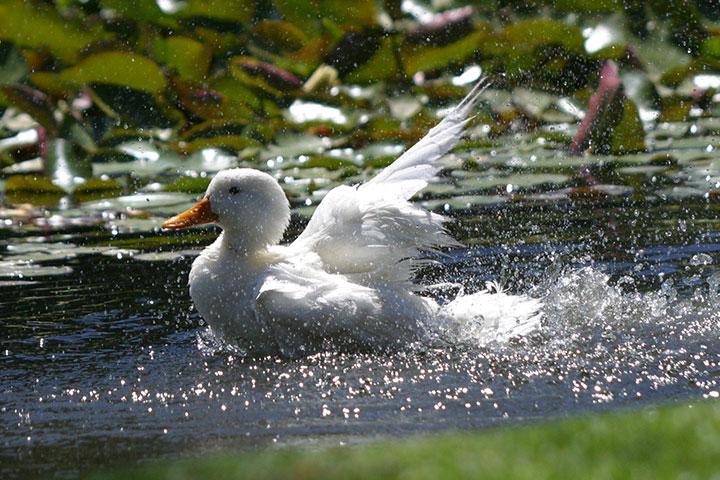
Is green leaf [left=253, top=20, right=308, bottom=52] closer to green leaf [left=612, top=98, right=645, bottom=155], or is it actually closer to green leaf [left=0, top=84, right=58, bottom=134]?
green leaf [left=0, top=84, right=58, bottom=134]

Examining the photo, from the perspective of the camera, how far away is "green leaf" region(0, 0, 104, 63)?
34.8 ft

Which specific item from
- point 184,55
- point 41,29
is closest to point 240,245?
point 184,55

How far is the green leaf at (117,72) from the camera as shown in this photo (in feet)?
33.3

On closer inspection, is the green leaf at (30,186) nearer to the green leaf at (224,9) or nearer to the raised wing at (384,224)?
the green leaf at (224,9)

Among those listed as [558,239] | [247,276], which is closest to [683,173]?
[558,239]

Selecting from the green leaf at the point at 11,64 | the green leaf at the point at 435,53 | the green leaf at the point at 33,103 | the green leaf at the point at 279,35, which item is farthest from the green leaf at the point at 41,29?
the green leaf at the point at 435,53

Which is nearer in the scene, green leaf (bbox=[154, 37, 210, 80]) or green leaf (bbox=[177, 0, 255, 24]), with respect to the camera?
green leaf (bbox=[154, 37, 210, 80])

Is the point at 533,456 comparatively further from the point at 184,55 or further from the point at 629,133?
the point at 184,55

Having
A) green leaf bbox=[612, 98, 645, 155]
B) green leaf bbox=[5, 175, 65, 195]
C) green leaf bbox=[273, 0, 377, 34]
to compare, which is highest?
green leaf bbox=[273, 0, 377, 34]

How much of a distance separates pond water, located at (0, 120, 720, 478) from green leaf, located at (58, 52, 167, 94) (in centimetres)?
122

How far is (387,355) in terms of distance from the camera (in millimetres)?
6035

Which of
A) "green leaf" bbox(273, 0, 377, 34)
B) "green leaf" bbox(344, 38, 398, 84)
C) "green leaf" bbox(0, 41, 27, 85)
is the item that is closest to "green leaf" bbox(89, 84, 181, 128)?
"green leaf" bbox(0, 41, 27, 85)

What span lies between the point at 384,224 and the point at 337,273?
0.38 m

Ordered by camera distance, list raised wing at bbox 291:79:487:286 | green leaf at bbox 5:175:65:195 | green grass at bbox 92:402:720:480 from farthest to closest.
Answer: green leaf at bbox 5:175:65:195 → raised wing at bbox 291:79:487:286 → green grass at bbox 92:402:720:480
